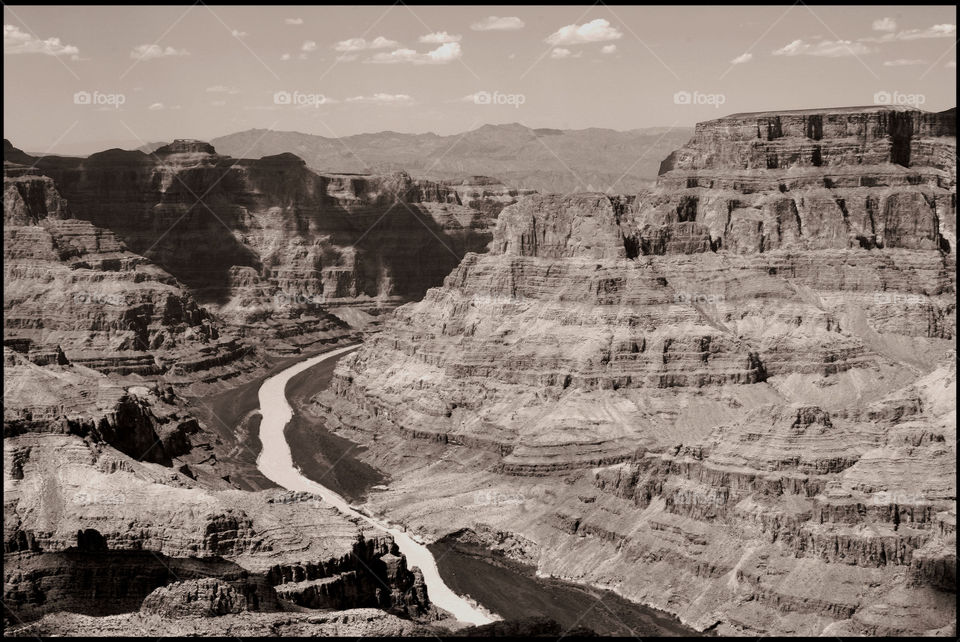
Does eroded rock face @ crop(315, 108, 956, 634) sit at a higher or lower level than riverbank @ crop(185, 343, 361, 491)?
higher

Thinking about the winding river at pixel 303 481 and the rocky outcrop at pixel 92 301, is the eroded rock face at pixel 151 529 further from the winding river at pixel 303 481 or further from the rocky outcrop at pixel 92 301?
the rocky outcrop at pixel 92 301

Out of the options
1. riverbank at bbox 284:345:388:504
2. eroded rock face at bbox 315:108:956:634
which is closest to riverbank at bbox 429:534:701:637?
eroded rock face at bbox 315:108:956:634

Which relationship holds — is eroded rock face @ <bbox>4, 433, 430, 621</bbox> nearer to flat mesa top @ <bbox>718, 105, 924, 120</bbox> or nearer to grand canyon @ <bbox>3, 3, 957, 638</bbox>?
grand canyon @ <bbox>3, 3, 957, 638</bbox>

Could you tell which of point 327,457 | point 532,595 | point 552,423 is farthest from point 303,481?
point 532,595

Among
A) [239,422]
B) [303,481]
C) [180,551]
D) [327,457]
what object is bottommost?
[303,481]

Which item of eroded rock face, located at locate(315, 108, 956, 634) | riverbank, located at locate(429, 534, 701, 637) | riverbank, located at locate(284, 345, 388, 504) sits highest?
eroded rock face, located at locate(315, 108, 956, 634)

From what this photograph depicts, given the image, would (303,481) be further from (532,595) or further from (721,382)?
(721,382)

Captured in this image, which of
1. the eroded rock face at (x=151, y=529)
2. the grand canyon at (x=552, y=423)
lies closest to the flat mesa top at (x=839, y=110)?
the grand canyon at (x=552, y=423)
